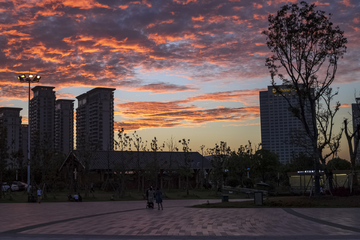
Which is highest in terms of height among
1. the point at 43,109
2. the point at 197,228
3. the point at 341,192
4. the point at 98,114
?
the point at 43,109

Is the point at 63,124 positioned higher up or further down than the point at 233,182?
higher up

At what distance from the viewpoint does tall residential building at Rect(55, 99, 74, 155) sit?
173m

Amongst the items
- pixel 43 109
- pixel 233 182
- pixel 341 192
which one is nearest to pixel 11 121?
pixel 43 109

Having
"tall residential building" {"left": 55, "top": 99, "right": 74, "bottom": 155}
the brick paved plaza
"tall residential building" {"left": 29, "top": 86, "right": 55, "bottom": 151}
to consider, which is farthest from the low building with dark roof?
"tall residential building" {"left": 29, "top": 86, "right": 55, "bottom": 151}

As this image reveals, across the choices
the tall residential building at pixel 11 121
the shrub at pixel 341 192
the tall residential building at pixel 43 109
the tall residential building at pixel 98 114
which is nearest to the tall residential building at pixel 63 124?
the tall residential building at pixel 43 109

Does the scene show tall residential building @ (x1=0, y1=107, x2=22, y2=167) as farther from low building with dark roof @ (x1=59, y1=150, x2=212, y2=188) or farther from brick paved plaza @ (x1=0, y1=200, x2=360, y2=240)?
brick paved plaza @ (x1=0, y1=200, x2=360, y2=240)

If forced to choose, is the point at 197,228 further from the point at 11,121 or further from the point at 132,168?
the point at 11,121

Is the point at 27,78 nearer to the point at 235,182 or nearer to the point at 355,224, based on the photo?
the point at 235,182

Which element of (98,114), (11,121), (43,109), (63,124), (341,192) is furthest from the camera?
(11,121)

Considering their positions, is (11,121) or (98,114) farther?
(11,121)

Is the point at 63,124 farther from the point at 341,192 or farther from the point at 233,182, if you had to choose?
the point at 341,192

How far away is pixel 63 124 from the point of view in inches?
6870

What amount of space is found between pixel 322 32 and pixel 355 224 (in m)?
18.0

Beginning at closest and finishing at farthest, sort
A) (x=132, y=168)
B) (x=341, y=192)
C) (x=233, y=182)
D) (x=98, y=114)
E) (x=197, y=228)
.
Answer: (x=197, y=228) → (x=341, y=192) → (x=132, y=168) → (x=233, y=182) → (x=98, y=114)
